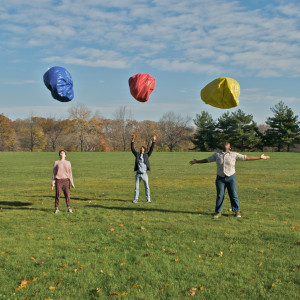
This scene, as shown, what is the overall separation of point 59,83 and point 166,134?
265ft

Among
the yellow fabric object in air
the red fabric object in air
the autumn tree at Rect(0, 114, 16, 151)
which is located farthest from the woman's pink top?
the autumn tree at Rect(0, 114, 16, 151)

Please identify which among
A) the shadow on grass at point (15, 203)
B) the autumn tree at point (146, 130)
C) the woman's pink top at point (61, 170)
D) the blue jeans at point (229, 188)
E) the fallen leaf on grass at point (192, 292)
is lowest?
the fallen leaf on grass at point (192, 292)

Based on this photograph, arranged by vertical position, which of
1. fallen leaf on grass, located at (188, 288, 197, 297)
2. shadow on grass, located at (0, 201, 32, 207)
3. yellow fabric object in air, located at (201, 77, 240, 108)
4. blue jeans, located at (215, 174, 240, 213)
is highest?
yellow fabric object in air, located at (201, 77, 240, 108)

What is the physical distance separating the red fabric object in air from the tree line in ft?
192

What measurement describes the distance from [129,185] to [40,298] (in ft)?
44.5

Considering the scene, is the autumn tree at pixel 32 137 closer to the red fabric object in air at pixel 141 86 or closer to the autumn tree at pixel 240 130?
the autumn tree at pixel 240 130

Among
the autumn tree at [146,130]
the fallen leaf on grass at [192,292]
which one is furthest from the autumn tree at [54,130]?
the fallen leaf on grass at [192,292]

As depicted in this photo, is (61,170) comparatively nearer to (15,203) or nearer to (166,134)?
(15,203)

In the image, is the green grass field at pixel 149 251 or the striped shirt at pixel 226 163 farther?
the striped shirt at pixel 226 163

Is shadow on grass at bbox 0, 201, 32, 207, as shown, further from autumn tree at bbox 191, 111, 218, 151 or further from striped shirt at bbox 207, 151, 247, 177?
autumn tree at bbox 191, 111, 218, 151

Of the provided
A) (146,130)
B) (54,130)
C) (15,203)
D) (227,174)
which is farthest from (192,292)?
(54,130)

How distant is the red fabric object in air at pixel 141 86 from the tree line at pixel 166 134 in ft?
192

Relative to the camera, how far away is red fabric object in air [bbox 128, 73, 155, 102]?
8.44 metres

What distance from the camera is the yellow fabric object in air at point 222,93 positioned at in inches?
309
